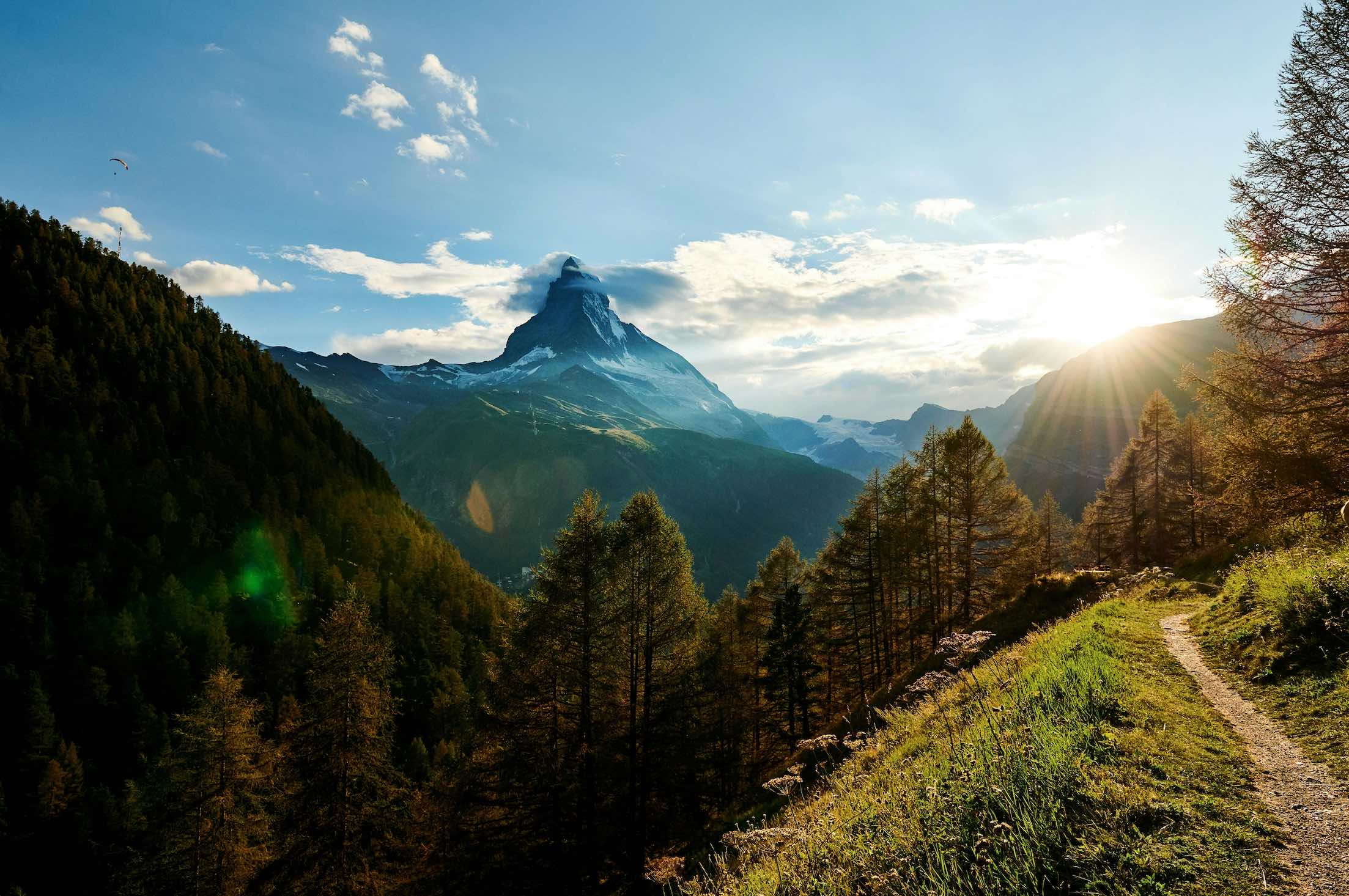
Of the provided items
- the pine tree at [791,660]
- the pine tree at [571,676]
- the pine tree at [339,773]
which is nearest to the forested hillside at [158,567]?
the pine tree at [339,773]

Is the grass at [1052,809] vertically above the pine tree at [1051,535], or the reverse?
the grass at [1052,809]

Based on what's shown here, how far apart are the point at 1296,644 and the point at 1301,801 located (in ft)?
16.9

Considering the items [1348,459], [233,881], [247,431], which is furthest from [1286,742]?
[247,431]

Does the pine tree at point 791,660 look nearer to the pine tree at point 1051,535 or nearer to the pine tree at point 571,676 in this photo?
the pine tree at point 571,676

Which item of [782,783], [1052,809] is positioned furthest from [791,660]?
[1052,809]

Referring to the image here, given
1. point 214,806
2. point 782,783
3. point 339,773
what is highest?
point 782,783

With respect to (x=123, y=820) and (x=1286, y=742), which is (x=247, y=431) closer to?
(x=123, y=820)

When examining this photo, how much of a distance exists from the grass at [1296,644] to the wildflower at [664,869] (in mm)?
7378

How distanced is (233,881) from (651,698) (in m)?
22.1

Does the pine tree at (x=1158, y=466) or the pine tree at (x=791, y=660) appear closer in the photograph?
the pine tree at (x=791, y=660)

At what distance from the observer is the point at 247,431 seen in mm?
124000

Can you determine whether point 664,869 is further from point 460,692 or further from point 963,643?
point 460,692

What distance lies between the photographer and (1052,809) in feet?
14.3

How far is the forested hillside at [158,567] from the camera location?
57812 millimetres
